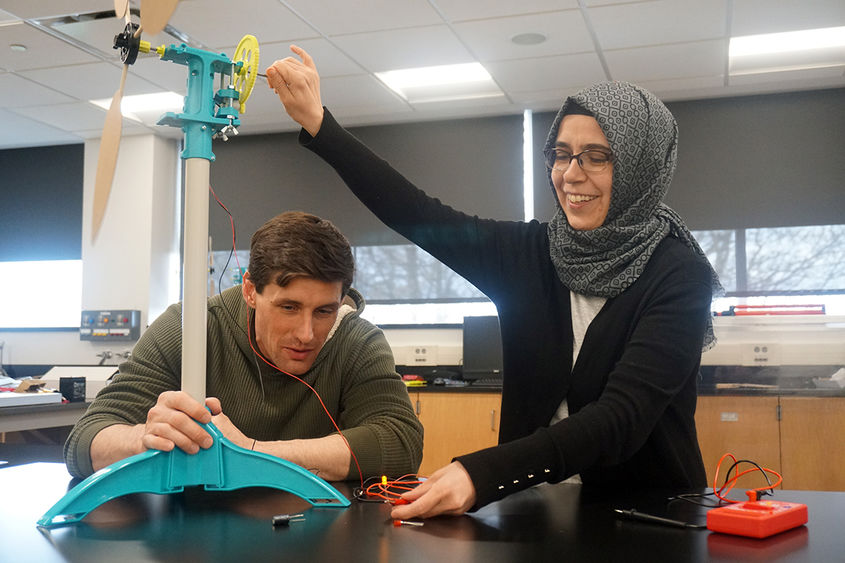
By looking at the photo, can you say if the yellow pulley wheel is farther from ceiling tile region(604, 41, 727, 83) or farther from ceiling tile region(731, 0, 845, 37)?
ceiling tile region(604, 41, 727, 83)

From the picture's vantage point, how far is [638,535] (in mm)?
869

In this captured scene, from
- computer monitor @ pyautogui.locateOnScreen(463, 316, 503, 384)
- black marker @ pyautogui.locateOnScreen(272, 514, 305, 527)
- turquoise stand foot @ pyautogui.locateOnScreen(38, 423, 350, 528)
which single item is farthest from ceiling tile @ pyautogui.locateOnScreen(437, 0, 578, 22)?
black marker @ pyautogui.locateOnScreen(272, 514, 305, 527)

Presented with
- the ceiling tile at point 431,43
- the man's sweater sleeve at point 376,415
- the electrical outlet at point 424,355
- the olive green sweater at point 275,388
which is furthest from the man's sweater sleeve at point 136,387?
the electrical outlet at point 424,355

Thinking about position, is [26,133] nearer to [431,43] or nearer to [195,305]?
[431,43]

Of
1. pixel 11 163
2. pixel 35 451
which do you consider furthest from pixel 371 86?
pixel 11 163

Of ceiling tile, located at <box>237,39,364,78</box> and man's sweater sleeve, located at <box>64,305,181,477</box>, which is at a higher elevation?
ceiling tile, located at <box>237,39,364,78</box>

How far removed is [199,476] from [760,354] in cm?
367

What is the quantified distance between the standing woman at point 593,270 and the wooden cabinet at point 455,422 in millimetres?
3006

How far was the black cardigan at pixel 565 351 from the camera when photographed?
1015 mm

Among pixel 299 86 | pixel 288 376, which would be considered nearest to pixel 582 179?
pixel 299 86

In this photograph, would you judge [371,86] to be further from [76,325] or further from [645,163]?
[645,163]

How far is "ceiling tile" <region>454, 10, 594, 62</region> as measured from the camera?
368 centimetres

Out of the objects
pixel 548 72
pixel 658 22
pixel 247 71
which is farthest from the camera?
pixel 548 72

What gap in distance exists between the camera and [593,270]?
128cm
